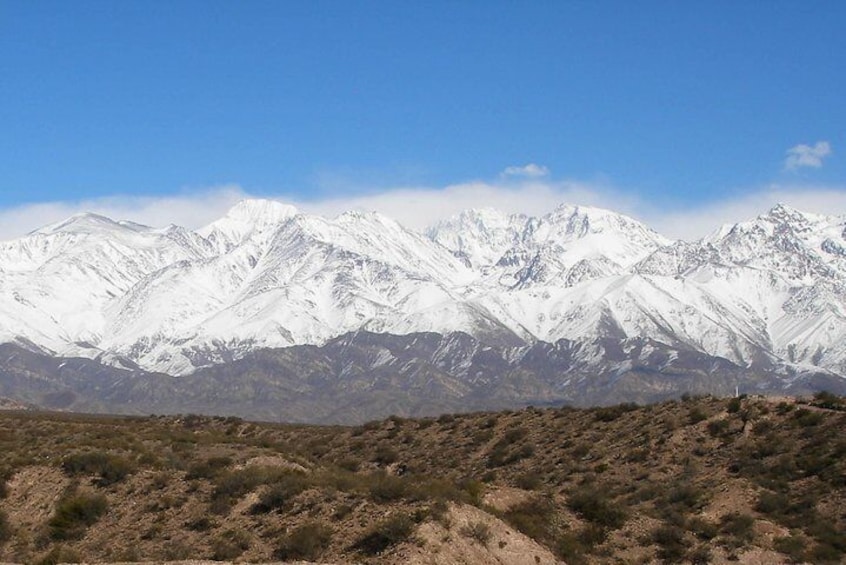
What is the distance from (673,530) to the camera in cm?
4322

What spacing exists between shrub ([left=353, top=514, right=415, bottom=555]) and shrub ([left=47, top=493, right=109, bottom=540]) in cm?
1152

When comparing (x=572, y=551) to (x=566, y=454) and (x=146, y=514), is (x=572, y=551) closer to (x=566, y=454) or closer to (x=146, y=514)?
(x=146, y=514)

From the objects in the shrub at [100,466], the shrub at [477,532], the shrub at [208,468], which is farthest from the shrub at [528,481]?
the shrub at [100,466]

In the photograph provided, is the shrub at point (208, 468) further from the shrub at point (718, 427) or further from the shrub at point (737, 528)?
the shrub at point (718, 427)

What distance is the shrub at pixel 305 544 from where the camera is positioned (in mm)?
36375

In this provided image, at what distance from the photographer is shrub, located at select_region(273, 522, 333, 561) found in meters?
36.4

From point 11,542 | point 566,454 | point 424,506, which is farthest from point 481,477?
point 11,542

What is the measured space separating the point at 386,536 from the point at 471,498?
5.97 m

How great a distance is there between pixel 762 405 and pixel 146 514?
1483 inches

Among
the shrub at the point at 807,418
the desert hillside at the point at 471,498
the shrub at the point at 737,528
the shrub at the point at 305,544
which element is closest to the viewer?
the shrub at the point at 305,544

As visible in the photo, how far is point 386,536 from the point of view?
3594 cm

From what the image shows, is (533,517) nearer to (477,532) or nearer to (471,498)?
(471,498)

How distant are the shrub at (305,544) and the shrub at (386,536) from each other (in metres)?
1.22

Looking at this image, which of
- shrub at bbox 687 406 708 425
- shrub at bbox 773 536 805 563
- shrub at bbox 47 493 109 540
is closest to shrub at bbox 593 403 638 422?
shrub at bbox 687 406 708 425
